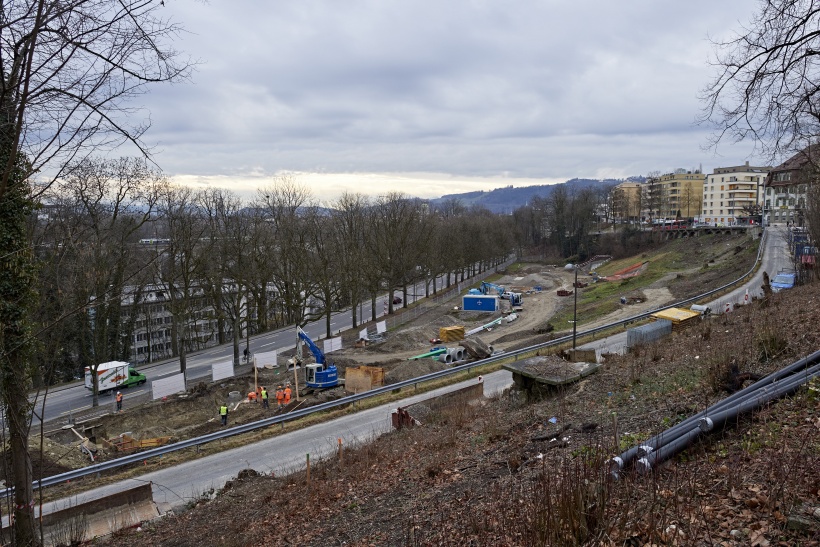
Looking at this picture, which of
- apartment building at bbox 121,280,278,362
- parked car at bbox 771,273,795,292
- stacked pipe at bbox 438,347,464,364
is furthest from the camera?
apartment building at bbox 121,280,278,362

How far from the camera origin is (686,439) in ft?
21.5

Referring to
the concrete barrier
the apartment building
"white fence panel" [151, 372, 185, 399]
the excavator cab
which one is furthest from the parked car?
the concrete barrier

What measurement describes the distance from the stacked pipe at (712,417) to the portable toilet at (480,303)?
48.8 meters

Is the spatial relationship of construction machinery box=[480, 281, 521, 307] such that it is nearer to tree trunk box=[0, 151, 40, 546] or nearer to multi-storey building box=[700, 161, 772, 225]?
tree trunk box=[0, 151, 40, 546]

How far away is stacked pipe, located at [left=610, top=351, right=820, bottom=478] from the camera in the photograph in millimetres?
5984

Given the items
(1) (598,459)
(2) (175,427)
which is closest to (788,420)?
(1) (598,459)

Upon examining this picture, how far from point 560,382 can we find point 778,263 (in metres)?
50.6

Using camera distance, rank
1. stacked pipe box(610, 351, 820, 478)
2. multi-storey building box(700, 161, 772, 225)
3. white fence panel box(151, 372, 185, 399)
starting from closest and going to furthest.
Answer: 1. stacked pipe box(610, 351, 820, 478)
2. white fence panel box(151, 372, 185, 399)
3. multi-storey building box(700, 161, 772, 225)

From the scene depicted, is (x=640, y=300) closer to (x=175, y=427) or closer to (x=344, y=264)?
(x=344, y=264)

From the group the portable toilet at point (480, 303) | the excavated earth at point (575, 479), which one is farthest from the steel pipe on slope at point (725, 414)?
the portable toilet at point (480, 303)

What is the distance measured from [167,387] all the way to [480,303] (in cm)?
3607

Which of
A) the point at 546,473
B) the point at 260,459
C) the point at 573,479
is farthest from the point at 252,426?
the point at 573,479

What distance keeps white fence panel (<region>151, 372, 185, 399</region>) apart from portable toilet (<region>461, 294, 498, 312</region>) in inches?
1367

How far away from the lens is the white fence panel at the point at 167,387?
92.4 ft
